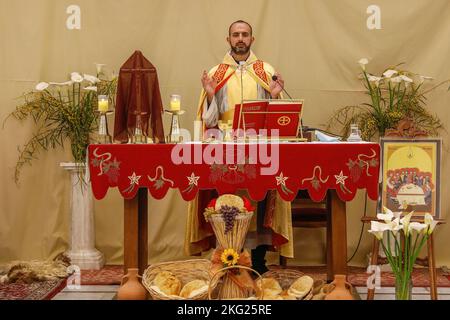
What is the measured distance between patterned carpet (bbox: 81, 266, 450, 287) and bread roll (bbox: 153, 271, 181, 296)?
3.37 ft

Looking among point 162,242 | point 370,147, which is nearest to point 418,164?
point 370,147

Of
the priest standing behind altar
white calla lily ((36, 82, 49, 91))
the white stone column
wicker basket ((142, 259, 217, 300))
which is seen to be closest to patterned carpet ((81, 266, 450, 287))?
the white stone column

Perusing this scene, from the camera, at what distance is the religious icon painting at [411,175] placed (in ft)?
14.8

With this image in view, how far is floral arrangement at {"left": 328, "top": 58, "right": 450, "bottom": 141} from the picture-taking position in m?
5.29

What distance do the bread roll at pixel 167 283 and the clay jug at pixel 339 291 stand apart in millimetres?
899

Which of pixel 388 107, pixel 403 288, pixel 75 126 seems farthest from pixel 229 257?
pixel 388 107

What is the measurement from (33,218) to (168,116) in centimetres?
146

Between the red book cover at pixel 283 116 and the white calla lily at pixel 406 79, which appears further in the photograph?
the white calla lily at pixel 406 79

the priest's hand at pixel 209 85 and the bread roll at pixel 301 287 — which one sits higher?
the priest's hand at pixel 209 85

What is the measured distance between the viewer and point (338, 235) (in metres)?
4.02

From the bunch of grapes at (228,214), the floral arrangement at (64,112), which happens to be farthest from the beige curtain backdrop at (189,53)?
the bunch of grapes at (228,214)

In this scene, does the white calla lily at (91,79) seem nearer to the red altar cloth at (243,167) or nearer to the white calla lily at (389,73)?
the red altar cloth at (243,167)

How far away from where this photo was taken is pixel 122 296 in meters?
3.96

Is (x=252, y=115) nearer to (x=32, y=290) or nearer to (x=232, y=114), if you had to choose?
(x=232, y=114)
